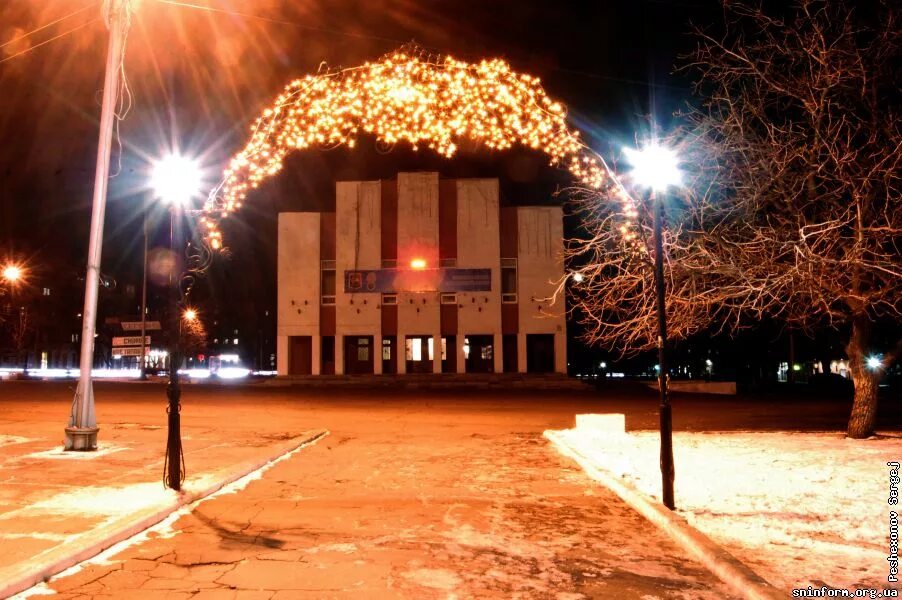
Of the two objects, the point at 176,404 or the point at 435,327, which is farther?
the point at 435,327

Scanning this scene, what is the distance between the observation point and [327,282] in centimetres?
4847

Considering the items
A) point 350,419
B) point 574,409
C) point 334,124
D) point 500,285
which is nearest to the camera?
point 334,124

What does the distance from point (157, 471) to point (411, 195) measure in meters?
37.7

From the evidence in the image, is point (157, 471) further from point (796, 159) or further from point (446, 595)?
point (796, 159)

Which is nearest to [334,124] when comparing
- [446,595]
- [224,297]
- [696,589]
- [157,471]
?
[157,471]

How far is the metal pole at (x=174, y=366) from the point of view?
9039mm

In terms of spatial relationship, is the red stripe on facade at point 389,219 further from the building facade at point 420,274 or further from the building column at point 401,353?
the building column at point 401,353

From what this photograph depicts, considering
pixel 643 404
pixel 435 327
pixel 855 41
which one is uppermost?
pixel 855 41

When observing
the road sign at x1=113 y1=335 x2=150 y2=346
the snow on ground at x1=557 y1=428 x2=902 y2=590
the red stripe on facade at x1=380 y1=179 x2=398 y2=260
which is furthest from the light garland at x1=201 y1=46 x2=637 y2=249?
the red stripe on facade at x1=380 y1=179 x2=398 y2=260

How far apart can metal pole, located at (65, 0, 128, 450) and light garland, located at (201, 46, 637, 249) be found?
3.05m

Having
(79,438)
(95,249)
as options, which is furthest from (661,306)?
(79,438)

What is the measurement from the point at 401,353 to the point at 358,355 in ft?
11.4

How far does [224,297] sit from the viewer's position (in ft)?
253

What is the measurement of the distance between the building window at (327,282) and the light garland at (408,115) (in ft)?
123
